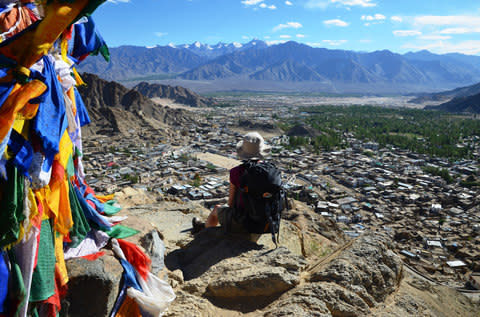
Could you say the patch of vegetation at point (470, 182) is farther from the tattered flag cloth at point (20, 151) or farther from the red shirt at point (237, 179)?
the tattered flag cloth at point (20, 151)

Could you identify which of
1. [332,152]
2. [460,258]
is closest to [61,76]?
[460,258]

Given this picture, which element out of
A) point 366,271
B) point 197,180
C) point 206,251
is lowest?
point 197,180

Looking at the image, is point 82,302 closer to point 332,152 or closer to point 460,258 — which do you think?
point 460,258

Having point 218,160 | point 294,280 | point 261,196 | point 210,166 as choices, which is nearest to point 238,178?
point 261,196

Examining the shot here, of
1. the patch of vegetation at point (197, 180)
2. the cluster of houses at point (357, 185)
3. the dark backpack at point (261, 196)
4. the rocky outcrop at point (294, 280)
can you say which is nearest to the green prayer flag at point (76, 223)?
the rocky outcrop at point (294, 280)

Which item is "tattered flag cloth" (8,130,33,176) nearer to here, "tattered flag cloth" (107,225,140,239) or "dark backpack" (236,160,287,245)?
"tattered flag cloth" (107,225,140,239)

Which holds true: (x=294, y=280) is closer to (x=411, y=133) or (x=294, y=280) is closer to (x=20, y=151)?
(x=20, y=151)

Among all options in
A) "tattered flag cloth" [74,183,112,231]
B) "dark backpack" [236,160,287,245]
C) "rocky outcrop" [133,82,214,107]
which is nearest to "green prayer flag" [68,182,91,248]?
"tattered flag cloth" [74,183,112,231]

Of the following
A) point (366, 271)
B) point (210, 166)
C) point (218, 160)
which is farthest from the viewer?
point (218, 160)
